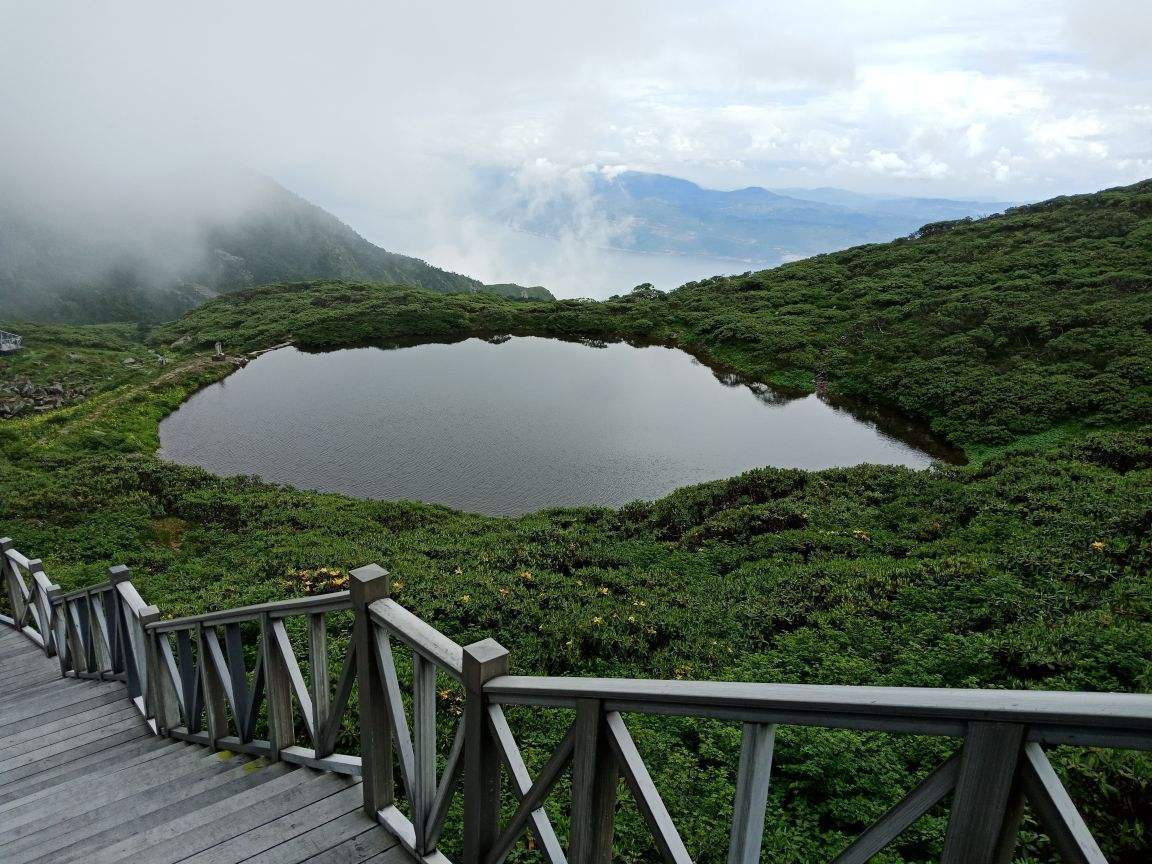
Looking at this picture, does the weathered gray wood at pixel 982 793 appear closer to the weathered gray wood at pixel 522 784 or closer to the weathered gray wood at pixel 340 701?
the weathered gray wood at pixel 522 784

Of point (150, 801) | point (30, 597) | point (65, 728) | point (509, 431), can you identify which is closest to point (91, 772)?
point (65, 728)

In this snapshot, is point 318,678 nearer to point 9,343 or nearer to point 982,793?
point 982,793

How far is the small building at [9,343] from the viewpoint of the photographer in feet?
136

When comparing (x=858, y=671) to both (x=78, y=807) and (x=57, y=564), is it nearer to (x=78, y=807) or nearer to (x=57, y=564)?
(x=78, y=807)

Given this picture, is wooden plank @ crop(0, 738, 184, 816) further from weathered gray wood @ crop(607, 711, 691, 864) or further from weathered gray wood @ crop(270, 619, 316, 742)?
weathered gray wood @ crop(607, 711, 691, 864)

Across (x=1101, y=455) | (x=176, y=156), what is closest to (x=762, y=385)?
(x=1101, y=455)

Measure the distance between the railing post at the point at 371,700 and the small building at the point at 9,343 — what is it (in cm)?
5257

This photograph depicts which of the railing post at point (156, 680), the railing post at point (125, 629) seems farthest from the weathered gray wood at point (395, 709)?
the railing post at point (125, 629)

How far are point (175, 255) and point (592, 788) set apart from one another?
159292 millimetres

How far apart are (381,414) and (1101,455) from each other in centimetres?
1988

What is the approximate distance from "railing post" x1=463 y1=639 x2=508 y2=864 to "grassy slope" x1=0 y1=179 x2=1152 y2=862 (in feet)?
6.17

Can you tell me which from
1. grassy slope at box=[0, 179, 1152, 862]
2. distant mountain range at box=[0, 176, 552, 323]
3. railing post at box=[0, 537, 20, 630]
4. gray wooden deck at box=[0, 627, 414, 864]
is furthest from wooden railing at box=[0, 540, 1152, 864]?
distant mountain range at box=[0, 176, 552, 323]

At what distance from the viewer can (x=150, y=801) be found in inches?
159

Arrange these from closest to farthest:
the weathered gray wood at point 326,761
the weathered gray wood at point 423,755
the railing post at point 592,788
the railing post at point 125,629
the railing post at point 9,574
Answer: the railing post at point 592,788
the weathered gray wood at point 423,755
the weathered gray wood at point 326,761
the railing post at point 125,629
the railing post at point 9,574
